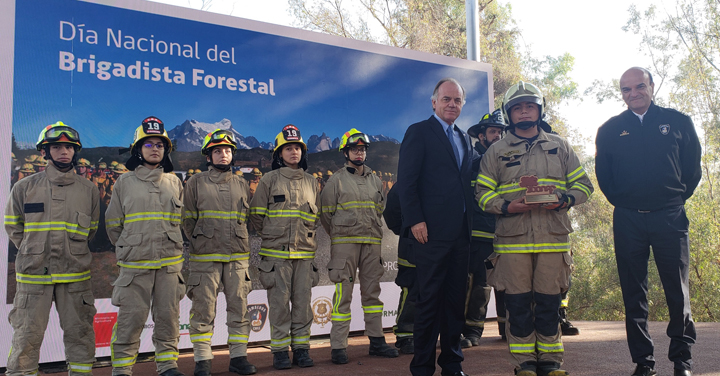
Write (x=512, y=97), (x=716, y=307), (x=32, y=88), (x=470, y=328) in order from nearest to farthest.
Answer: (x=512, y=97) < (x=32, y=88) < (x=470, y=328) < (x=716, y=307)

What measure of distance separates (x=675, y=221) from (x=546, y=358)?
155cm

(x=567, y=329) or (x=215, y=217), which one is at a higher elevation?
(x=215, y=217)

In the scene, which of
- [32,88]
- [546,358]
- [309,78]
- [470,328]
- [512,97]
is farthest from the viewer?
[309,78]

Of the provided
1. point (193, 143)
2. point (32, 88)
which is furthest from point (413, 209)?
point (32, 88)

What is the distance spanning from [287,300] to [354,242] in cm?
97

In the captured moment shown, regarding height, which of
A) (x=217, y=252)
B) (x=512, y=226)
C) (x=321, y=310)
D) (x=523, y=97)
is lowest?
(x=321, y=310)

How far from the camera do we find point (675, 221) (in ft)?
13.9

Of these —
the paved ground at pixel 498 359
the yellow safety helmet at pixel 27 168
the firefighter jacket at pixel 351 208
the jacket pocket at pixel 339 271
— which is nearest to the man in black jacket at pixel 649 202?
the paved ground at pixel 498 359

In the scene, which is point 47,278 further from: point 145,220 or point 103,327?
point 103,327

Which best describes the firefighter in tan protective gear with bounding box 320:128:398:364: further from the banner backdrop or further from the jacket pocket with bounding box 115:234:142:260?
the jacket pocket with bounding box 115:234:142:260

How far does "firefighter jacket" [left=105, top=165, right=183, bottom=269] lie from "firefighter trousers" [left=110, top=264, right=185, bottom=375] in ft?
0.38

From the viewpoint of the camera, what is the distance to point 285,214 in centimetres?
542

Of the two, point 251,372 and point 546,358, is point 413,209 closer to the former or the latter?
point 546,358

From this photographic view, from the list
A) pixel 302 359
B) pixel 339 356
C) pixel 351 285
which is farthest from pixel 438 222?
pixel 302 359
